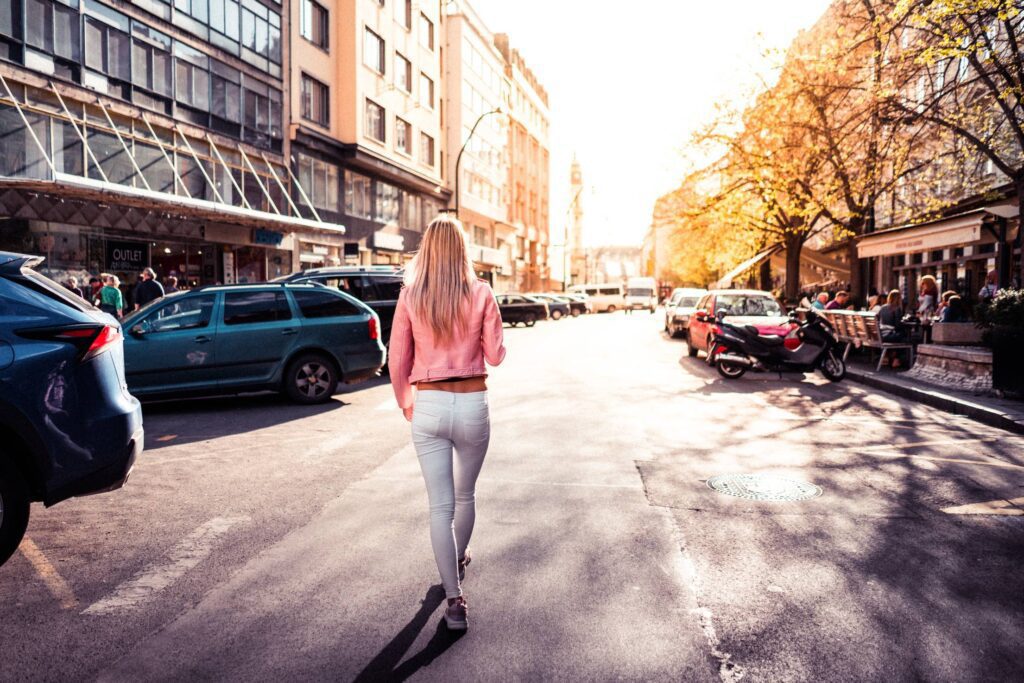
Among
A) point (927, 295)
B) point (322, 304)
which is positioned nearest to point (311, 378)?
point (322, 304)

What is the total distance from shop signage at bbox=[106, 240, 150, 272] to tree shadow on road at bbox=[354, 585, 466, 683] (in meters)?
19.8

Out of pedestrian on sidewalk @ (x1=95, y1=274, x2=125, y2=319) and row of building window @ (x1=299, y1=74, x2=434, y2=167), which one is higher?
row of building window @ (x1=299, y1=74, x2=434, y2=167)

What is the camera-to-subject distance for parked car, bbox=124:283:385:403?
10.2 metres

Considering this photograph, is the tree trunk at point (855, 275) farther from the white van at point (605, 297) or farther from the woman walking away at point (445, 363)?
the white van at point (605, 297)

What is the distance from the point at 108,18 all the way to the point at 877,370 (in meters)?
19.3

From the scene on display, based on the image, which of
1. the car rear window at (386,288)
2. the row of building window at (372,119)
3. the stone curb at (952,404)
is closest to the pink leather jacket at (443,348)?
the stone curb at (952,404)

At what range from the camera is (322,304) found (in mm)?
11461

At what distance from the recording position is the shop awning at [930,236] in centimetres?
1723

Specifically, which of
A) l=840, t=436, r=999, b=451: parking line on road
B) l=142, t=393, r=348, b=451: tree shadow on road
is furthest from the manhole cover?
l=142, t=393, r=348, b=451: tree shadow on road

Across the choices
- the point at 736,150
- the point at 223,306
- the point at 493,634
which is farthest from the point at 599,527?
the point at 736,150

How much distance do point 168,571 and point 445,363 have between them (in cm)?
196

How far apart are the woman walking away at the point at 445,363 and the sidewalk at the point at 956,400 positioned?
754cm

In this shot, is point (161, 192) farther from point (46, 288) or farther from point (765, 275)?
point (765, 275)

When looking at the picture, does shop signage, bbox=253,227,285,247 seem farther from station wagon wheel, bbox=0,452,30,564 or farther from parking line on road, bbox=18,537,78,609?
station wagon wheel, bbox=0,452,30,564
